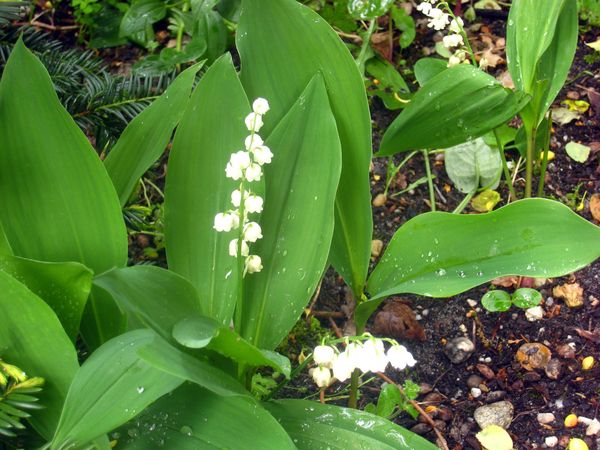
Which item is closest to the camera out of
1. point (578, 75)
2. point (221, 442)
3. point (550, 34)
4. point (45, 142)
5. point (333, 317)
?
point (221, 442)

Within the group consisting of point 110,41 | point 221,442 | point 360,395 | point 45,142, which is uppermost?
point 45,142

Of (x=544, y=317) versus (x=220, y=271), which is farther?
(x=544, y=317)

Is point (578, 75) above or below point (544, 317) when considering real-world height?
above

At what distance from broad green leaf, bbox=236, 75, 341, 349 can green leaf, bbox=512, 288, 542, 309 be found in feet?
1.83

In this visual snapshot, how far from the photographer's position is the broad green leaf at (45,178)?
1053mm

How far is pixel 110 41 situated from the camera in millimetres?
1928

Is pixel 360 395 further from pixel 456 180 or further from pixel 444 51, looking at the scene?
pixel 444 51

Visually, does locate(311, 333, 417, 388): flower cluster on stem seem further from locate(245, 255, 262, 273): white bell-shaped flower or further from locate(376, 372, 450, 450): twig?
locate(376, 372, 450, 450): twig

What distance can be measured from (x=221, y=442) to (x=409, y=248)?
0.42 m

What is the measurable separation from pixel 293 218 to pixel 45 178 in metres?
0.38

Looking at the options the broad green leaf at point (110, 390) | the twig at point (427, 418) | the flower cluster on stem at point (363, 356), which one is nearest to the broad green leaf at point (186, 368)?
the broad green leaf at point (110, 390)

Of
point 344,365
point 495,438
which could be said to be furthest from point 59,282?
point 495,438

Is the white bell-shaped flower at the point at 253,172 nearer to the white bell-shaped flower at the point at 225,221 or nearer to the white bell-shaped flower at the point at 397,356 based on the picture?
the white bell-shaped flower at the point at 225,221

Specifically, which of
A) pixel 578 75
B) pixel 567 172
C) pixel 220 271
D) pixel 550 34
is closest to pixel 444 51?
pixel 578 75
